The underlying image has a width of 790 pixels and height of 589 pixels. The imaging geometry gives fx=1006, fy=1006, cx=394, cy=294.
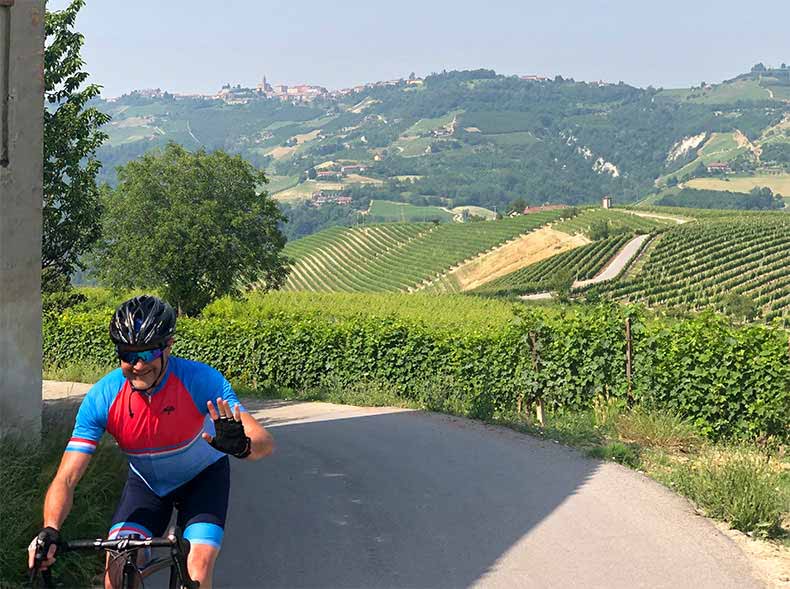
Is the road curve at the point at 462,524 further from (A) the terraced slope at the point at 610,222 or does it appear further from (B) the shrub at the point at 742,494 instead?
(A) the terraced slope at the point at 610,222

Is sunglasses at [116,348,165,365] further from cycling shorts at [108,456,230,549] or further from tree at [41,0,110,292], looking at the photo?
tree at [41,0,110,292]

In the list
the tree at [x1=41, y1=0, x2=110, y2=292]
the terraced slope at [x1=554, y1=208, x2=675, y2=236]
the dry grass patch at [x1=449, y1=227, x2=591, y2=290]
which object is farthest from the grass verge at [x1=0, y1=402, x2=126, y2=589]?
the terraced slope at [x1=554, y1=208, x2=675, y2=236]

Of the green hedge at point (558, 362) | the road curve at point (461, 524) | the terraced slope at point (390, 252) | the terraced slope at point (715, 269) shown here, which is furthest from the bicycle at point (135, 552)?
the terraced slope at point (390, 252)

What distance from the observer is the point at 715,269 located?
10106cm

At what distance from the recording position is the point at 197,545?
176 inches

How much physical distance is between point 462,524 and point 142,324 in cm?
525

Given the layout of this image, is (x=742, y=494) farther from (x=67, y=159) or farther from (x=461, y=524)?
(x=67, y=159)

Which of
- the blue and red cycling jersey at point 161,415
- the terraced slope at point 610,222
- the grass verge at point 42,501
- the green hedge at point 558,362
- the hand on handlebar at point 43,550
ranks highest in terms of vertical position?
the blue and red cycling jersey at point 161,415

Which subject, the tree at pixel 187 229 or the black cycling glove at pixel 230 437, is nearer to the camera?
the black cycling glove at pixel 230 437

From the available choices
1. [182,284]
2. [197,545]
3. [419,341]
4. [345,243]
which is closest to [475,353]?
[419,341]

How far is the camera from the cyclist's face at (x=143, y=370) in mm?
4547

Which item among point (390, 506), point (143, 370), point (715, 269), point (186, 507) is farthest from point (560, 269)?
point (143, 370)

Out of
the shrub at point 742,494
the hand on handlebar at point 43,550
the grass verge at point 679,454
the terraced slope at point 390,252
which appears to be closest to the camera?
the hand on handlebar at point 43,550

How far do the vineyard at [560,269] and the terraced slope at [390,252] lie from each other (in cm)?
2032
